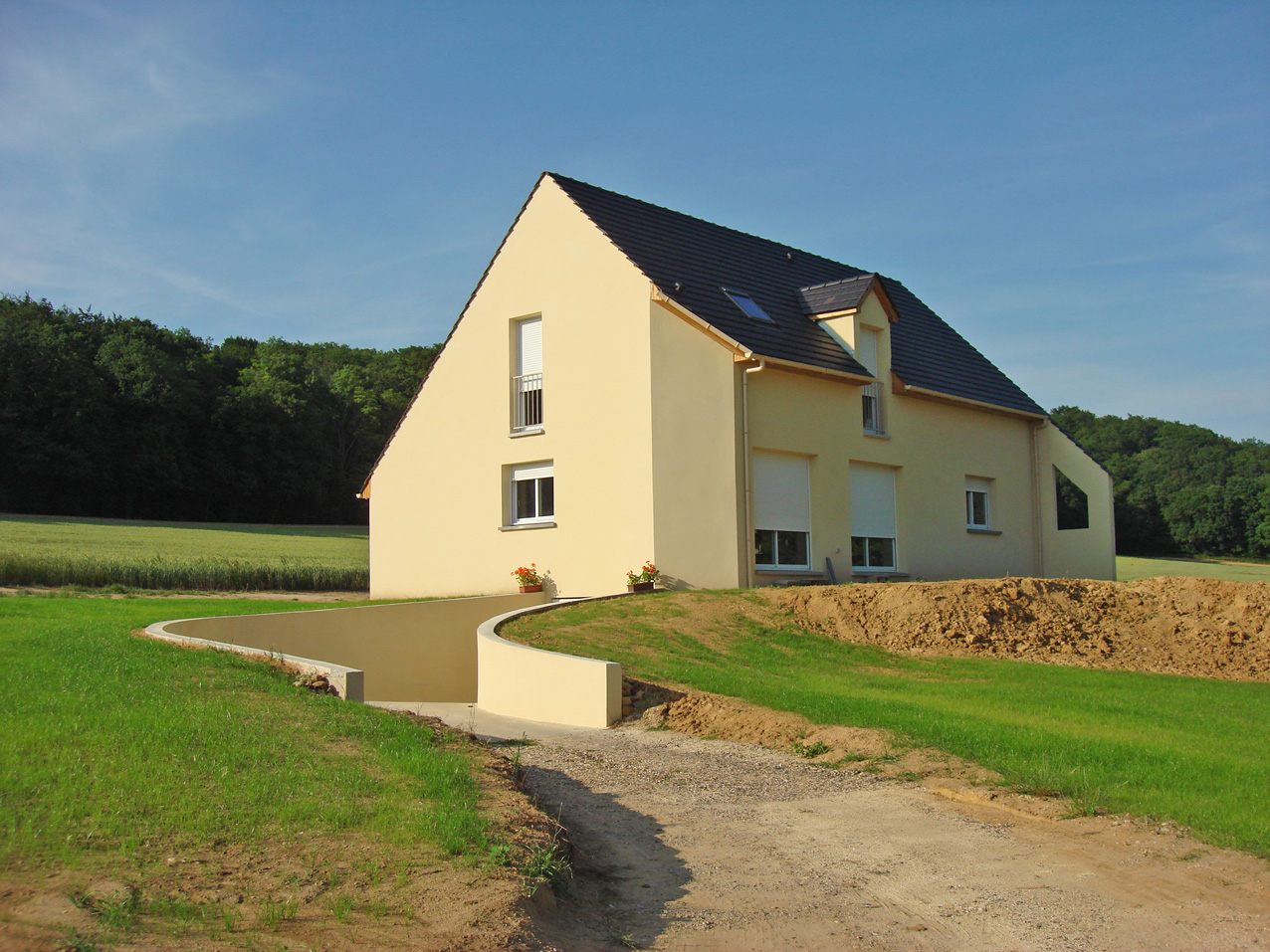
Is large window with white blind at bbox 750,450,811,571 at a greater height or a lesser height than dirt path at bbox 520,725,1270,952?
greater

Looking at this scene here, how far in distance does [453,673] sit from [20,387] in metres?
40.7

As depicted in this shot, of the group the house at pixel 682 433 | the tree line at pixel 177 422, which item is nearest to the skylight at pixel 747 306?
the house at pixel 682 433

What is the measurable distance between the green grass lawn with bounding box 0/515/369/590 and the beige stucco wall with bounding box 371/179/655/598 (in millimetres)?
4867

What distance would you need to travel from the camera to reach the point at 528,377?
2261cm

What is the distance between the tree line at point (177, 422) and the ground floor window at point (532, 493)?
118 ft

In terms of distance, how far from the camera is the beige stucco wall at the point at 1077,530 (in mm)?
27469

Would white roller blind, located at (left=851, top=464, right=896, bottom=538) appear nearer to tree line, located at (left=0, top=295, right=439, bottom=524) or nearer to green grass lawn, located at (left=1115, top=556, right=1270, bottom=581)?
green grass lawn, located at (left=1115, top=556, right=1270, bottom=581)

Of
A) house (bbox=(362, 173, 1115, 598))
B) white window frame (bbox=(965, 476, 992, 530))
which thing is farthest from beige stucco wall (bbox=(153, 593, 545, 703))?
white window frame (bbox=(965, 476, 992, 530))

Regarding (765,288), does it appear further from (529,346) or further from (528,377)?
(528,377)

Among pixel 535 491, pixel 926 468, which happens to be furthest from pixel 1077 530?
pixel 535 491

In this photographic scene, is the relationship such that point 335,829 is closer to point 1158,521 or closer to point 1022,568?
point 1022,568

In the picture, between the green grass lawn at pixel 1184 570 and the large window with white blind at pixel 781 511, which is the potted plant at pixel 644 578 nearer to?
the large window with white blind at pixel 781 511

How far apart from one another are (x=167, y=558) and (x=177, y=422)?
30414 millimetres

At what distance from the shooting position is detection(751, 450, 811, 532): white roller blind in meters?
20.4
